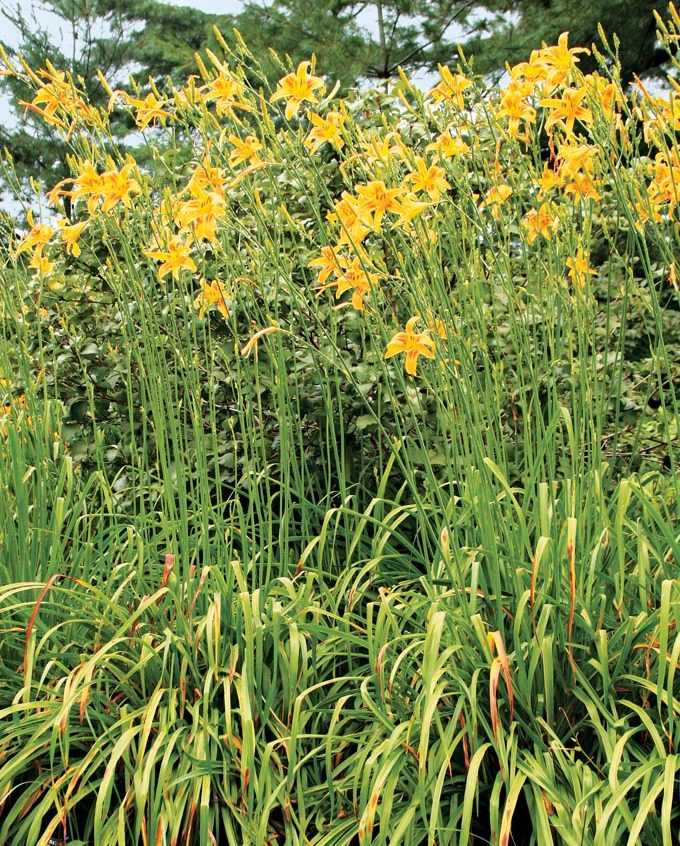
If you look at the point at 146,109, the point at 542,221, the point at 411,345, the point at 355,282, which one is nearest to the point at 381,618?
the point at 411,345

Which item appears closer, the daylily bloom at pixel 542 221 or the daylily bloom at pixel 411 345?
the daylily bloom at pixel 411 345

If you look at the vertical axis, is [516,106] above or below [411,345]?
above

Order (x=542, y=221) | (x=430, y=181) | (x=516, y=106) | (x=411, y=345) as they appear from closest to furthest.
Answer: (x=411, y=345)
(x=430, y=181)
(x=516, y=106)
(x=542, y=221)

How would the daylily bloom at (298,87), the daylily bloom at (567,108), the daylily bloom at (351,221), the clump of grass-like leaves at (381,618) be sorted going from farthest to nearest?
the daylily bloom at (567,108) → the daylily bloom at (298,87) → the daylily bloom at (351,221) → the clump of grass-like leaves at (381,618)

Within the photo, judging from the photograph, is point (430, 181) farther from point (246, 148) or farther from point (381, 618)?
point (381, 618)

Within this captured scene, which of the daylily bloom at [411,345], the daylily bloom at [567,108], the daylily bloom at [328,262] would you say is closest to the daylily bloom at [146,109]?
the daylily bloom at [328,262]

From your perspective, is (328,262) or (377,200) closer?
(377,200)

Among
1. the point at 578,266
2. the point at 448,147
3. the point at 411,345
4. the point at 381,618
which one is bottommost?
the point at 381,618

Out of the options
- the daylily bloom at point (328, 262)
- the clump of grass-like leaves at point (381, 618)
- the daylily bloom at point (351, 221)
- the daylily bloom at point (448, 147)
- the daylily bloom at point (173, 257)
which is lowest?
the clump of grass-like leaves at point (381, 618)

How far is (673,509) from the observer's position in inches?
115

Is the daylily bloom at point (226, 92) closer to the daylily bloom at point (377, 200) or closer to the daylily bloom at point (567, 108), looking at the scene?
the daylily bloom at point (377, 200)

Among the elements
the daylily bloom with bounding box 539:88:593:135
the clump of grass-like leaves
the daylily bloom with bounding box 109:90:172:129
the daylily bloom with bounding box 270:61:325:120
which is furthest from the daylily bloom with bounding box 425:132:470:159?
the daylily bloom with bounding box 109:90:172:129

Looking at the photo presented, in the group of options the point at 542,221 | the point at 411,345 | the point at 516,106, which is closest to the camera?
the point at 411,345

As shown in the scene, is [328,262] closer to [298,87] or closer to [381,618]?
[298,87]
